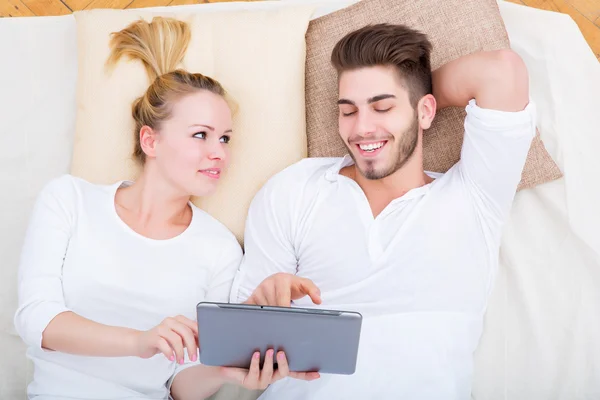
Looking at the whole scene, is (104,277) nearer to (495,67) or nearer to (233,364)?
(233,364)

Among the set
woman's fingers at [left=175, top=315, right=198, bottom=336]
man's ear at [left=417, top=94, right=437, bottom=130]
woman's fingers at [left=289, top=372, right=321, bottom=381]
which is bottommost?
woman's fingers at [left=289, top=372, right=321, bottom=381]

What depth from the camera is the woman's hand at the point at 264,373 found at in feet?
4.42

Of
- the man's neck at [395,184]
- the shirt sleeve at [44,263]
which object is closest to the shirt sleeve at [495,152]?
the man's neck at [395,184]

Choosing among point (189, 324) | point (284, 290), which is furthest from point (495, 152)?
point (189, 324)

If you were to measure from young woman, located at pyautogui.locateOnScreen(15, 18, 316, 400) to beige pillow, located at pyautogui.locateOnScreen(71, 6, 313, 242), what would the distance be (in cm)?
5

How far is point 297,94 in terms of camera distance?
181cm

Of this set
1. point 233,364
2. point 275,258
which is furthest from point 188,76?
point 233,364

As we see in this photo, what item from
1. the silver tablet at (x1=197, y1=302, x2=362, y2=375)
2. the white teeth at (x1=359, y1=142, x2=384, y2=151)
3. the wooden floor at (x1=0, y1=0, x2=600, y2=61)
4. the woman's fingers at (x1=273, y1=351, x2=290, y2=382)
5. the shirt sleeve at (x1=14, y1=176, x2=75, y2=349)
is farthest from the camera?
the wooden floor at (x1=0, y1=0, x2=600, y2=61)

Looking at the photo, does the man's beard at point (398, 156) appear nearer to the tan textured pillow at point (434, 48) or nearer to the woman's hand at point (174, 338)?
the tan textured pillow at point (434, 48)

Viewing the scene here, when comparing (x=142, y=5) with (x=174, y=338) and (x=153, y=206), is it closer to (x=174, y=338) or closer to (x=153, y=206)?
(x=153, y=206)

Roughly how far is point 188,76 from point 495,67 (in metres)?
0.81

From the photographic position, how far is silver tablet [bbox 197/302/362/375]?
123 cm

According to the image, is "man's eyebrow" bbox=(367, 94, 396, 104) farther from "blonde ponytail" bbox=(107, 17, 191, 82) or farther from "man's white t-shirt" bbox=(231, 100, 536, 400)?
"blonde ponytail" bbox=(107, 17, 191, 82)

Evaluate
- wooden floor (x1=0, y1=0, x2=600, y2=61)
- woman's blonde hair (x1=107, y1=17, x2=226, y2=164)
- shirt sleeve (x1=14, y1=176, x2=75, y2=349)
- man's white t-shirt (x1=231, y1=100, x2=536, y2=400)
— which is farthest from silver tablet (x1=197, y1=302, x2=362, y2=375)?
wooden floor (x1=0, y1=0, x2=600, y2=61)
